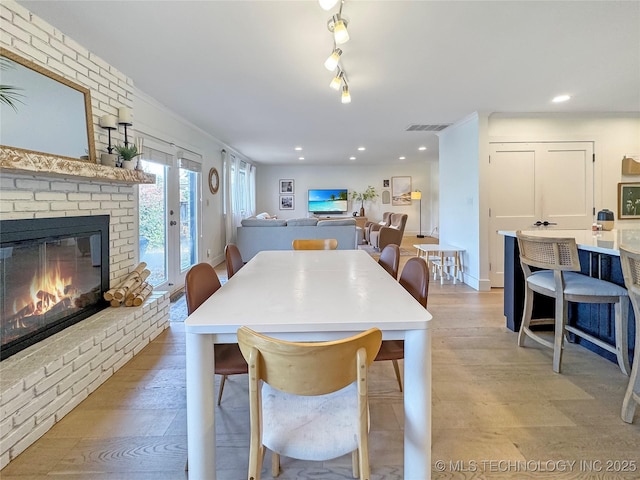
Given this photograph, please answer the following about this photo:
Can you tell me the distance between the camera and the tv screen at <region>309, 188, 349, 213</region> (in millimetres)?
10375

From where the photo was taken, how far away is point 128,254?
3.07 metres

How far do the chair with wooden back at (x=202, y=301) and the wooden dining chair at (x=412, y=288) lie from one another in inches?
25.0

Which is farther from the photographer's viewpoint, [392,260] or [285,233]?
[285,233]

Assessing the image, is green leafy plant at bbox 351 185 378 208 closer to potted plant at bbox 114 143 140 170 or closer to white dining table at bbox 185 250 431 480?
potted plant at bbox 114 143 140 170

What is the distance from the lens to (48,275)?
7.09 ft

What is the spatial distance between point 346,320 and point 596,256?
7.95 feet

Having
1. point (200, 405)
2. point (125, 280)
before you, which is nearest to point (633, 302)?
point (200, 405)

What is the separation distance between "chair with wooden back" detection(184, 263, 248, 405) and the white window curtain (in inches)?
207

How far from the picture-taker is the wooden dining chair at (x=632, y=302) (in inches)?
63.4

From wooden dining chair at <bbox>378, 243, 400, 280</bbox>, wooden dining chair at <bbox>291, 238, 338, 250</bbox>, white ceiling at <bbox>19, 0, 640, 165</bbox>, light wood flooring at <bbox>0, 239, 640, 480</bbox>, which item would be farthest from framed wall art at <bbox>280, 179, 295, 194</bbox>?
wooden dining chair at <bbox>378, 243, 400, 280</bbox>

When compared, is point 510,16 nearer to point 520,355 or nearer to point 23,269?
point 520,355

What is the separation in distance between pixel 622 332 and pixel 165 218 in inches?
174

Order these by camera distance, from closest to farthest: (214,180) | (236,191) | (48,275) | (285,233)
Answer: (48,275), (214,180), (285,233), (236,191)

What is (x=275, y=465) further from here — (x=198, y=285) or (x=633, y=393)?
(x=633, y=393)
